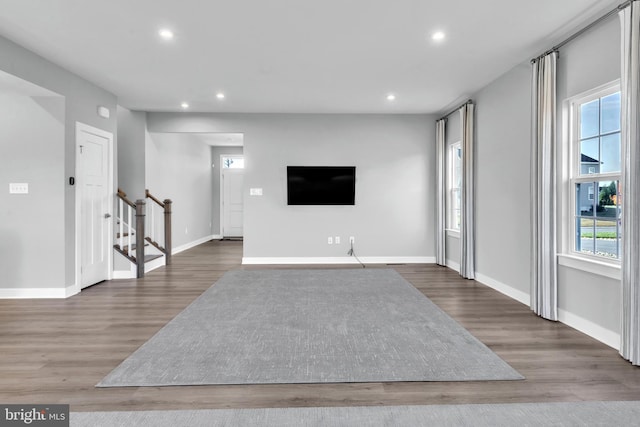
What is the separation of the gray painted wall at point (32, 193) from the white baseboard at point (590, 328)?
5.34 metres

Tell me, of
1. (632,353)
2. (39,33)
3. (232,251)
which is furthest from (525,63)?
(232,251)

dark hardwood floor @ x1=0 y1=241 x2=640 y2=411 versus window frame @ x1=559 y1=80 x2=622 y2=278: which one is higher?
window frame @ x1=559 y1=80 x2=622 y2=278

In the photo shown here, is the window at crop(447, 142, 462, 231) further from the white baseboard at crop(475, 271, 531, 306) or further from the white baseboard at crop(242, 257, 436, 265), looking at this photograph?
the white baseboard at crop(475, 271, 531, 306)

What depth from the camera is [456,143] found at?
6.09 metres

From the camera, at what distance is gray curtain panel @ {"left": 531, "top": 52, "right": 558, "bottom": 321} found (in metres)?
3.51

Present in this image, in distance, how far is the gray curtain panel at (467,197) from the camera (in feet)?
17.3

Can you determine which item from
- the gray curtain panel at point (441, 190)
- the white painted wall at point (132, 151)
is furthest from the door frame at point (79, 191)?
the gray curtain panel at point (441, 190)

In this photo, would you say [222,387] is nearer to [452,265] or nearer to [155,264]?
[155,264]

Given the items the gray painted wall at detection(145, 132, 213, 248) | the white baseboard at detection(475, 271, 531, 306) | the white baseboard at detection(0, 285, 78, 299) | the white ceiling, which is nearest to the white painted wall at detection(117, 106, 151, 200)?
the gray painted wall at detection(145, 132, 213, 248)

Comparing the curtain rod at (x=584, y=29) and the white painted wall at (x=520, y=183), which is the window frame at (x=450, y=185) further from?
the curtain rod at (x=584, y=29)

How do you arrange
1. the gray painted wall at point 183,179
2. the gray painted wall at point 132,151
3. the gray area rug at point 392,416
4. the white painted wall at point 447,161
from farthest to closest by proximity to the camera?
the gray painted wall at point 183,179, the gray painted wall at point 132,151, the white painted wall at point 447,161, the gray area rug at point 392,416

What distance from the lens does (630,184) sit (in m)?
2.59

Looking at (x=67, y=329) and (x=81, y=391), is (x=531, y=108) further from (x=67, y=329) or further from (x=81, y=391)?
(x=67, y=329)

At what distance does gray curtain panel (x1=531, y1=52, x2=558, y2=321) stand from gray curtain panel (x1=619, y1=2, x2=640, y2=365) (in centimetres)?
85
